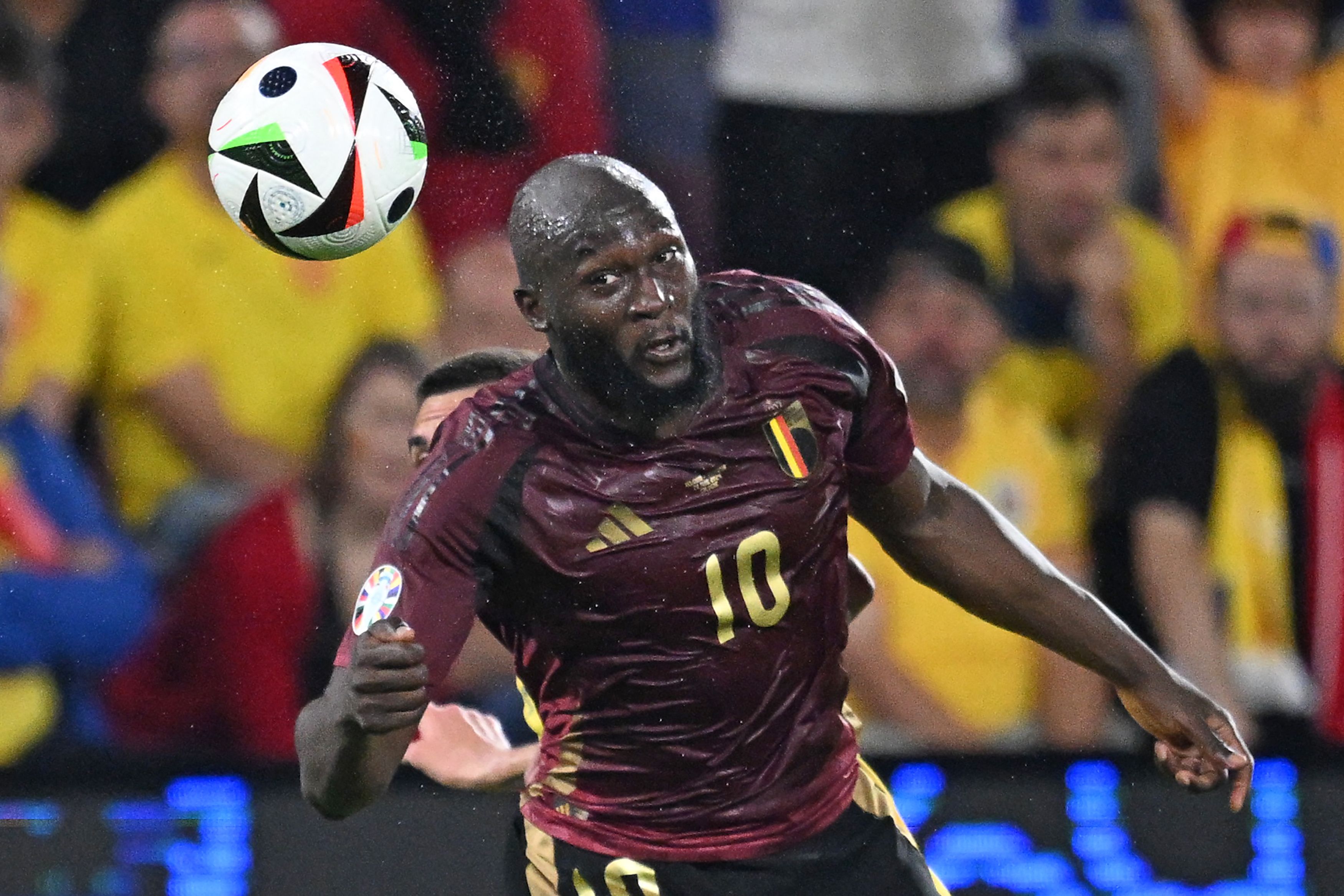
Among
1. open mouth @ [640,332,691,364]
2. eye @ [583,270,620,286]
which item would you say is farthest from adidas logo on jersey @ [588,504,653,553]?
eye @ [583,270,620,286]

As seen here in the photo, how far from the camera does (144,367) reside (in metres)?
5.74

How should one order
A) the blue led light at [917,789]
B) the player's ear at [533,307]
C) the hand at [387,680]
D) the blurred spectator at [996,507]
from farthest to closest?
1. the blurred spectator at [996,507]
2. the blue led light at [917,789]
3. the player's ear at [533,307]
4. the hand at [387,680]

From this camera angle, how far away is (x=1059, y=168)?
6305 mm

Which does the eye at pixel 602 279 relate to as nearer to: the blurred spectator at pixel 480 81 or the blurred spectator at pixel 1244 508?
the blurred spectator at pixel 480 81

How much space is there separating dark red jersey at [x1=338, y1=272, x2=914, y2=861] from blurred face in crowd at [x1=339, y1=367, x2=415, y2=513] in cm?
225

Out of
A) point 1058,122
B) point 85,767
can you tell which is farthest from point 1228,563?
point 85,767

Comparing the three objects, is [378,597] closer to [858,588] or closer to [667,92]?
[858,588]

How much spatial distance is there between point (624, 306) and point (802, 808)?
90 cm

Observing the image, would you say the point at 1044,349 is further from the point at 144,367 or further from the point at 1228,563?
the point at 144,367

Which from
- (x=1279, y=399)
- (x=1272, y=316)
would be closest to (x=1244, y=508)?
(x=1279, y=399)

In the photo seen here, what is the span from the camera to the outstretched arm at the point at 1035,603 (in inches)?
138

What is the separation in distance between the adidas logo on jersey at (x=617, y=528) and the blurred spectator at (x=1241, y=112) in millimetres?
3675

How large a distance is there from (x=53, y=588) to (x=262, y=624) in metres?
0.57

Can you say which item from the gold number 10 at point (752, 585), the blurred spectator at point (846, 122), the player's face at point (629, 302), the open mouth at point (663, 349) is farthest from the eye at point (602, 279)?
the blurred spectator at point (846, 122)
